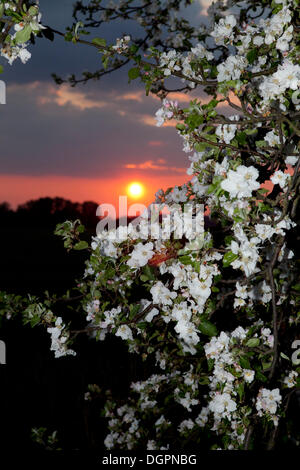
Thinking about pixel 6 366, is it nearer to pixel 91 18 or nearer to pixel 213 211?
pixel 91 18

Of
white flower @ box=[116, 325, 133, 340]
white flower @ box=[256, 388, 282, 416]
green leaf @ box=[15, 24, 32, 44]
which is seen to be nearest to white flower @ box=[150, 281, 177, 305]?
white flower @ box=[116, 325, 133, 340]

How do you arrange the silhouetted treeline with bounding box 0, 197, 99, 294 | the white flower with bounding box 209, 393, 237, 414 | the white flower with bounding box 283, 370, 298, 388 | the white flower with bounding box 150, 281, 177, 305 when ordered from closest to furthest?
1. the white flower with bounding box 209, 393, 237, 414
2. the white flower with bounding box 150, 281, 177, 305
3. the white flower with bounding box 283, 370, 298, 388
4. the silhouetted treeline with bounding box 0, 197, 99, 294

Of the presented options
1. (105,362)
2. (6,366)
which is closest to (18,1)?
(105,362)

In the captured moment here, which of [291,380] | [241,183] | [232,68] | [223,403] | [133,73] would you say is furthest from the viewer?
[291,380]

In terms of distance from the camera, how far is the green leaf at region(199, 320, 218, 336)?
2275 mm

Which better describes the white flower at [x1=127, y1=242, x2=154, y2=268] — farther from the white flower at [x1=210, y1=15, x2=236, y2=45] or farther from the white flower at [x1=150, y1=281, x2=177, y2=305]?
the white flower at [x1=210, y1=15, x2=236, y2=45]

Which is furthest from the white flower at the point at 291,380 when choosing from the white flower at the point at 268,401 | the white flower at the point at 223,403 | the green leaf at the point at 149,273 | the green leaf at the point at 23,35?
the green leaf at the point at 23,35

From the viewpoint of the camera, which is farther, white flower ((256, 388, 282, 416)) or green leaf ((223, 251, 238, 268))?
white flower ((256, 388, 282, 416))

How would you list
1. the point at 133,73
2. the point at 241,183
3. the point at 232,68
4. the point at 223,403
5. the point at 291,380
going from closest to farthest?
the point at 241,183 < the point at 223,403 < the point at 232,68 < the point at 133,73 < the point at 291,380

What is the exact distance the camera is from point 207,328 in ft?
7.49

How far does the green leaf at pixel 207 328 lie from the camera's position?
7.47 feet

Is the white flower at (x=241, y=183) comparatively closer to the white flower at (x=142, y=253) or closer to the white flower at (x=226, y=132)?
the white flower at (x=226, y=132)

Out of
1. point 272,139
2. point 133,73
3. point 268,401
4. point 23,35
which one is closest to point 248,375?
point 268,401

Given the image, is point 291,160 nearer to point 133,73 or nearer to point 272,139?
point 272,139
